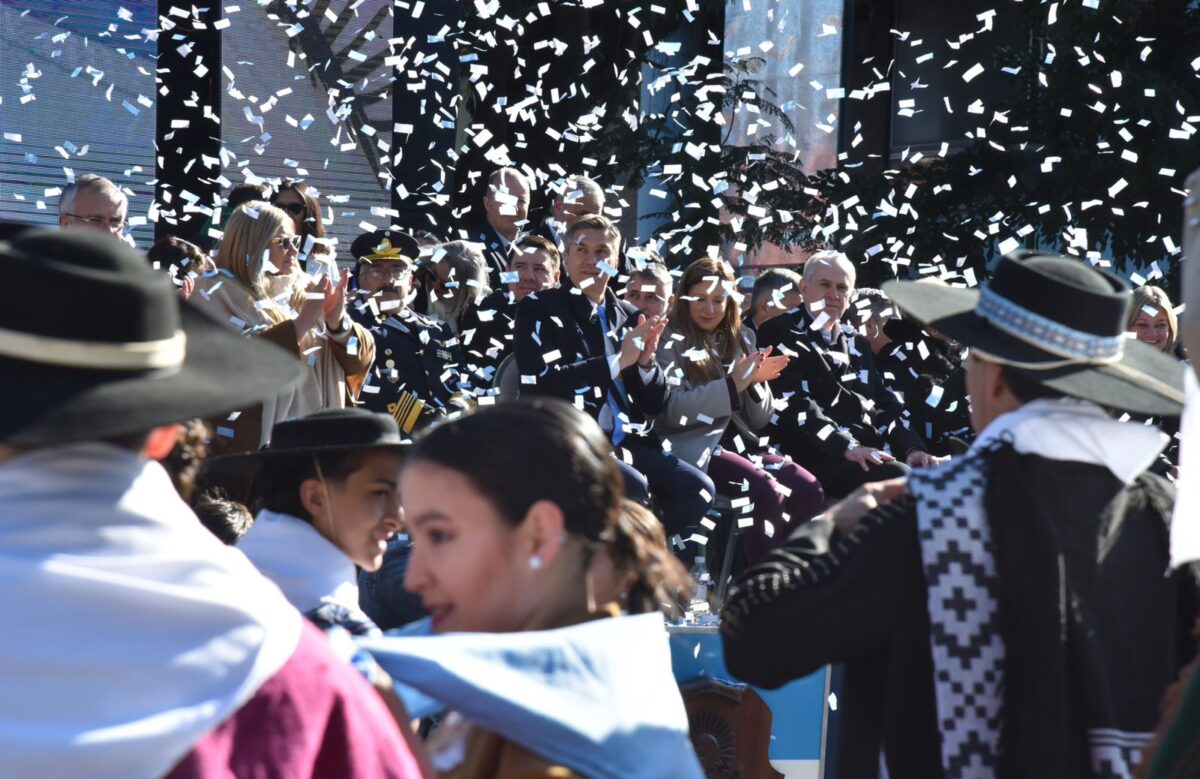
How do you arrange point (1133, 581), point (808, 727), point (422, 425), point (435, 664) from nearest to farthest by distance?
point (435, 664) → point (1133, 581) → point (808, 727) → point (422, 425)

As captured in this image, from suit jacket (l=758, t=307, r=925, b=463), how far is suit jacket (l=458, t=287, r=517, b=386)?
1.29m

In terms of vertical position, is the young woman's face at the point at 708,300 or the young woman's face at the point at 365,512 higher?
the young woman's face at the point at 365,512

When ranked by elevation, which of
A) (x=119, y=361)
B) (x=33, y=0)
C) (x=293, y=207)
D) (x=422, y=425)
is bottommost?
(x=422, y=425)

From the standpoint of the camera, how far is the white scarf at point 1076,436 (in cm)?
264

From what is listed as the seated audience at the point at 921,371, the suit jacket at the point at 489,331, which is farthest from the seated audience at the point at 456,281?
the seated audience at the point at 921,371

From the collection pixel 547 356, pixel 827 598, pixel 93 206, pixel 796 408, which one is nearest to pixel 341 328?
pixel 547 356

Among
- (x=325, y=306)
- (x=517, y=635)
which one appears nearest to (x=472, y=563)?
(x=517, y=635)

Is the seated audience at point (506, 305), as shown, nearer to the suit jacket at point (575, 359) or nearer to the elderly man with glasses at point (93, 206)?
the suit jacket at point (575, 359)

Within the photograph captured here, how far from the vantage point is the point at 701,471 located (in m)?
6.82

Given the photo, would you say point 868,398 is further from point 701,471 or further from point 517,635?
point 517,635

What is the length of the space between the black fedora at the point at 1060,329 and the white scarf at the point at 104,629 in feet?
4.93

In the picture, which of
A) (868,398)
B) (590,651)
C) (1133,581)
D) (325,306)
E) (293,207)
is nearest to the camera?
(590,651)

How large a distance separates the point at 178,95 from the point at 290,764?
726 cm

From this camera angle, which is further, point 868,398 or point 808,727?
point 868,398
